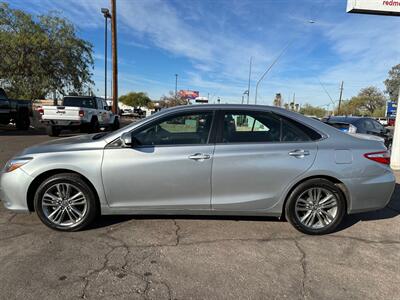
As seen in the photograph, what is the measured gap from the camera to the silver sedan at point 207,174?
3.69 meters

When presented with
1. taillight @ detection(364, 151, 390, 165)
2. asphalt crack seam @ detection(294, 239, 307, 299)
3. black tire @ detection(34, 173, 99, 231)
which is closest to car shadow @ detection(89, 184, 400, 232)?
black tire @ detection(34, 173, 99, 231)

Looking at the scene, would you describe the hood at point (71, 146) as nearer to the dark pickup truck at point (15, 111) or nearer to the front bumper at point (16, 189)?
the front bumper at point (16, 189)

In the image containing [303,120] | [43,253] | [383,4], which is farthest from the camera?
[383,4]

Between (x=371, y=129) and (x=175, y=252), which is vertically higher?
(x=371, y=129)

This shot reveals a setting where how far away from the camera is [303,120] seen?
13.0 feet

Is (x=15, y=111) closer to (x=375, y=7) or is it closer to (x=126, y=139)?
(x=126, y=139)

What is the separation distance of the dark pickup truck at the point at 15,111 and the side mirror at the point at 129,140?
13.9m

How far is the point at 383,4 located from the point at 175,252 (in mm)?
9039

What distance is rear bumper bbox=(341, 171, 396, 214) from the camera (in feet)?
12.4

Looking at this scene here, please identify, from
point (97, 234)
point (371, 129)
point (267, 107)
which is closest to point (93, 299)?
point (97, 234)

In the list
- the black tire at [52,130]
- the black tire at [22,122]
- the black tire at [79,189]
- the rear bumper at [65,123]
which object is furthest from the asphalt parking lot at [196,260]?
the black tire at [22,122]

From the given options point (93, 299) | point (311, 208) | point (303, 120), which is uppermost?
point (303, 120)

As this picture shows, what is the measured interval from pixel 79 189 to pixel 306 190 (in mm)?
2813

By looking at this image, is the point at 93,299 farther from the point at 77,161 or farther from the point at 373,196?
the point at 373,196
